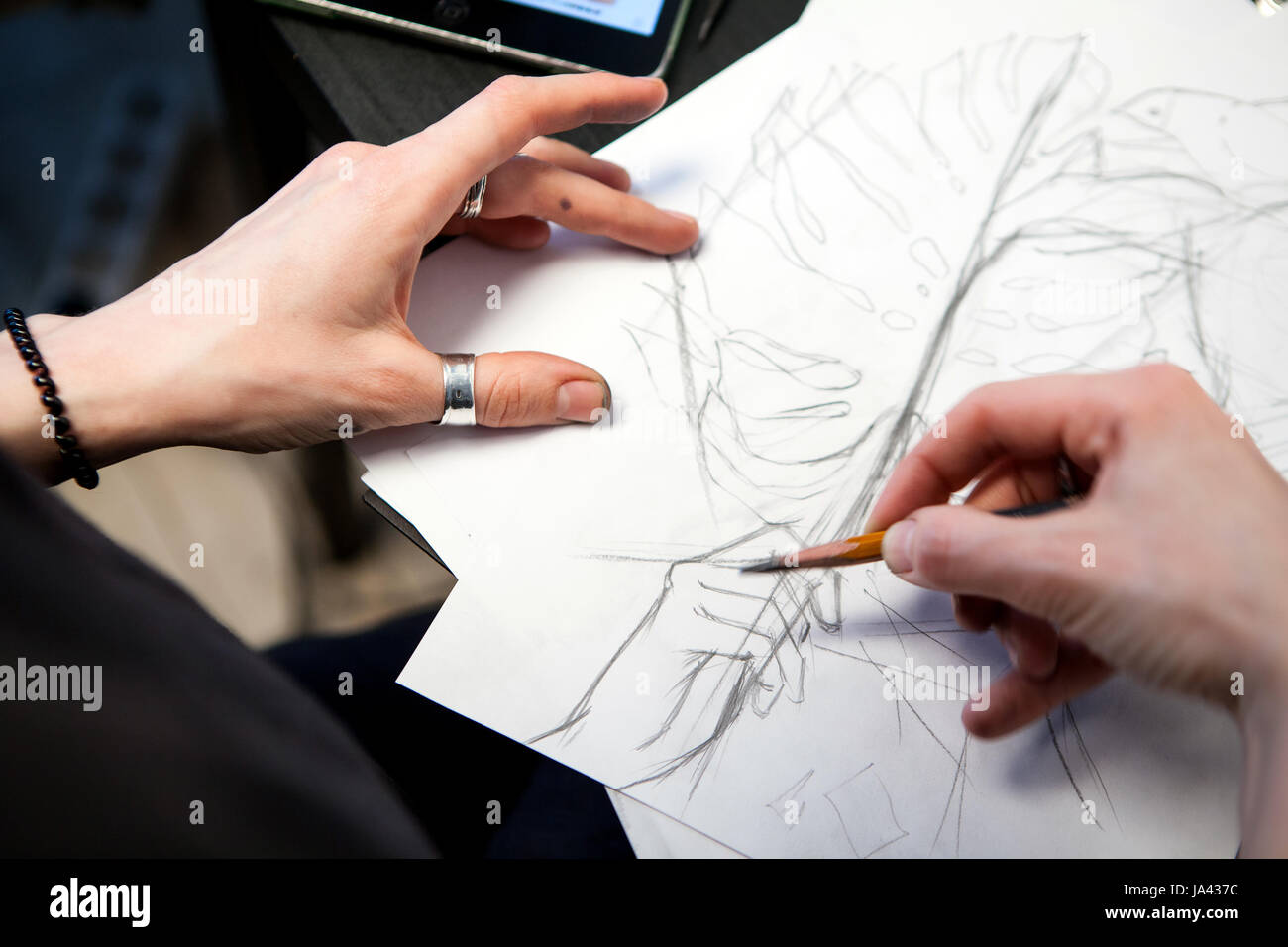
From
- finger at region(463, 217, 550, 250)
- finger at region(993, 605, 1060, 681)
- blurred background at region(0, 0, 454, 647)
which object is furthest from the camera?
blurred background at region(0, 0, 454, 647)

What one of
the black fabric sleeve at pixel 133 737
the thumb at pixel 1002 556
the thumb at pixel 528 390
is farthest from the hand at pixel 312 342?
the thumb at pixel 1002 556

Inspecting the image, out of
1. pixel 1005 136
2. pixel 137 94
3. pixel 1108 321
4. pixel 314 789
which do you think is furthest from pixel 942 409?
pixel 137 94

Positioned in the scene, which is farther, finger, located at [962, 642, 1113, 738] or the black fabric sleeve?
finger, located at [962, 642, 1113, 738]

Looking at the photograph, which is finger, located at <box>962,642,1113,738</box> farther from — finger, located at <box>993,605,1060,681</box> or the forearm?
the forearm

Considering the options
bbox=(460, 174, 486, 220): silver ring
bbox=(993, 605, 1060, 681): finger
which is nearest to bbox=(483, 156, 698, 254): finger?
bbox=(460, 174, 486, 220): silver ring

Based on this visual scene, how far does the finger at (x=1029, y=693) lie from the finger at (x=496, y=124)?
472 mm

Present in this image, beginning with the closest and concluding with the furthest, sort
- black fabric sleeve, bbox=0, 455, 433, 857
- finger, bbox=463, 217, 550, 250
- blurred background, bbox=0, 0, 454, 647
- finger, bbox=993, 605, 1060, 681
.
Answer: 1. black fabric sleeve, bbox=0, 455, 433, 857
2. finger, bbox=993, 605, 1060, 681
3. finger, bbox=463, 217, 550, 250
4. blurred background, bbox=0, 0, 454, 647

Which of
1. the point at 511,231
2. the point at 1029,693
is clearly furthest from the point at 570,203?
the point at 1029,693

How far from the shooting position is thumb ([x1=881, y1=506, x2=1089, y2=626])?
1.43 ft

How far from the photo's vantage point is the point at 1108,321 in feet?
2.02

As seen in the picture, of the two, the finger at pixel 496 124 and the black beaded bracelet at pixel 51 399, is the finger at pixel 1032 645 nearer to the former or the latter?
the finger at pixel 496 124

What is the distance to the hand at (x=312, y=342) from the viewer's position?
1.76 feet

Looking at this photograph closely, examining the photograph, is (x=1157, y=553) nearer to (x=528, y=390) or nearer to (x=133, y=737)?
(x=528, y=390)
